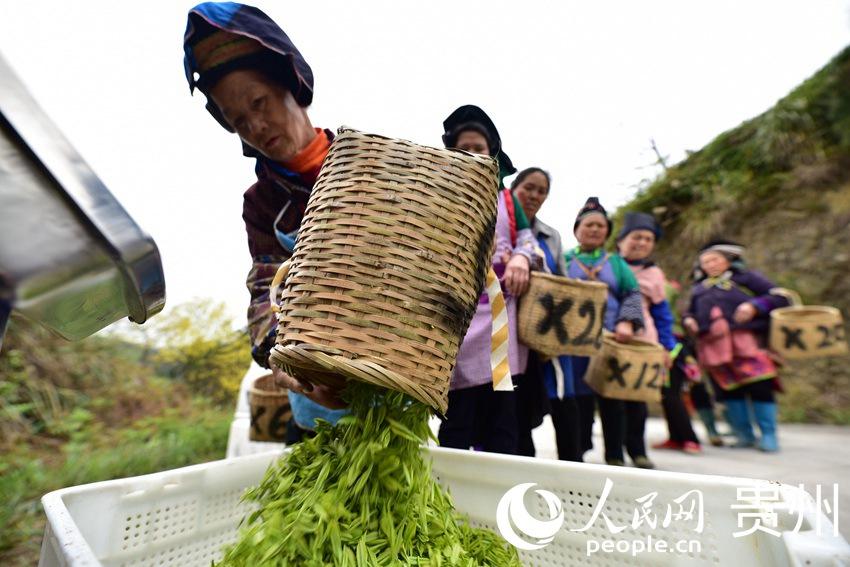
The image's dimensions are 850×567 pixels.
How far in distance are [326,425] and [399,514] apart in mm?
276

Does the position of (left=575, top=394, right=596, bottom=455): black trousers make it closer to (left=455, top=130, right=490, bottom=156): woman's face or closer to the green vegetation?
(left=455, top=130, right=490, bottom=156): woman's face

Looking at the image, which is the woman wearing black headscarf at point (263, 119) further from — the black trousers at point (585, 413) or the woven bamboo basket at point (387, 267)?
the black trousers at point (585, 413)

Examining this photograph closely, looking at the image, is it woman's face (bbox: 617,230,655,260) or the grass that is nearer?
the grass

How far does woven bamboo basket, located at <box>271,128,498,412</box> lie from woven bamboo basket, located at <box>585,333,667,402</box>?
5.65 feet

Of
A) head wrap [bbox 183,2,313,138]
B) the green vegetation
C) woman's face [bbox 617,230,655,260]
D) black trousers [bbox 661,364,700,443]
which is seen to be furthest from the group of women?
the green vegetation

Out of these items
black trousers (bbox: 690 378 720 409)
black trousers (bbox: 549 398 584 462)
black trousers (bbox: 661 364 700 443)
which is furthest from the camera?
black trousers (bbox: 690 378 720 409)

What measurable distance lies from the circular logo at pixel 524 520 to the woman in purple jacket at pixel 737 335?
3.56 metres

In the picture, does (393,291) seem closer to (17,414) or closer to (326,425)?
(326,425)

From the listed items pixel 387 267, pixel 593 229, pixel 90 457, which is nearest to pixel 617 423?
pixel 593 229

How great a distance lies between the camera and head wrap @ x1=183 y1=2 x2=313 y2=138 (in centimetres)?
135

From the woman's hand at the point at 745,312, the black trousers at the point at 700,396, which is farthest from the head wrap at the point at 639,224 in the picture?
the black trousers at the point at 700,396

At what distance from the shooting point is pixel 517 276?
175 cm

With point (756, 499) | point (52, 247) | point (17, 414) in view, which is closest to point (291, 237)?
point (52, 247)

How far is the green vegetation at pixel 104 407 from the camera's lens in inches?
102
